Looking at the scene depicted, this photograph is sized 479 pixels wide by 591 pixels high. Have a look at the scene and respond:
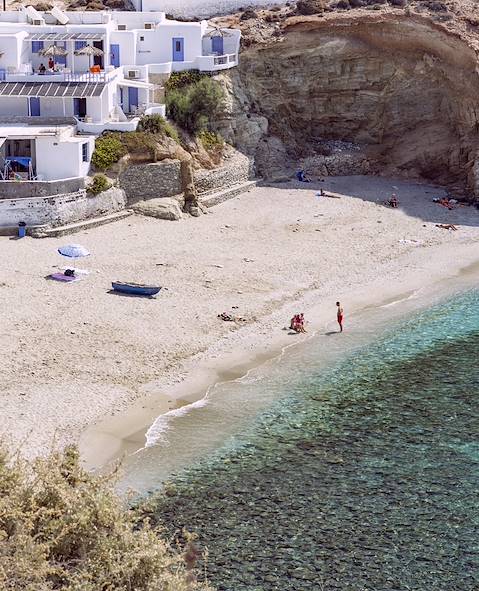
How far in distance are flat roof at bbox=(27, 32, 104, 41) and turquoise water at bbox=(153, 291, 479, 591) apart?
86.8 ft

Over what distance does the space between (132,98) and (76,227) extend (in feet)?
35.6

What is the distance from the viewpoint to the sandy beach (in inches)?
1247

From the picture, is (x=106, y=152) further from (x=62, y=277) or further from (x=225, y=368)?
(x=225, y=368)

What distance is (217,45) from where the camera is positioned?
57.9 metres

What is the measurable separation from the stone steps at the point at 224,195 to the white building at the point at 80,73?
534 centimetres

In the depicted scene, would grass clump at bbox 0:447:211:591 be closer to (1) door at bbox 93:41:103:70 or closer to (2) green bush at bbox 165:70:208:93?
(2) green bush at bbox 165:70:208:93

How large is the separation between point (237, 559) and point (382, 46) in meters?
42.2

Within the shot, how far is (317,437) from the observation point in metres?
31.0

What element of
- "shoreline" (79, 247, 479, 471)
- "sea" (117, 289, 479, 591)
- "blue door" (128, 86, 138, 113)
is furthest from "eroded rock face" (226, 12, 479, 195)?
"sea" (117, 289, 479, 591)

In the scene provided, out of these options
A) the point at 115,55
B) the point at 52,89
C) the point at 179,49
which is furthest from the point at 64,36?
the point at 179,49

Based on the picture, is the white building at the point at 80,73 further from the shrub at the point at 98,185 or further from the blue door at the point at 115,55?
the shrub at the point at 98,185

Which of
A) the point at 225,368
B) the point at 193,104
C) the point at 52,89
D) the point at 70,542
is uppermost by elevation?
the point at 52,89

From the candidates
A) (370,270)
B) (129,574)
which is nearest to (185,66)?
(370,270)

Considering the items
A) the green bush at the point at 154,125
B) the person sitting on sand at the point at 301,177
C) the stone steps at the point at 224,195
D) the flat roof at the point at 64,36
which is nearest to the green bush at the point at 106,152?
the green bush at the point at 154,125
